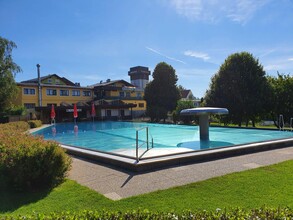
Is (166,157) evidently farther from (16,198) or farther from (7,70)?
(7,70)

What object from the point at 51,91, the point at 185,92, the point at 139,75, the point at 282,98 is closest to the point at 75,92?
the point at 51,91

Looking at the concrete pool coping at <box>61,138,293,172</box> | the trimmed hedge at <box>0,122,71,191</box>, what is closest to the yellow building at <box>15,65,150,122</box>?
the concrete pool coping at <box>61,138,293,172</box>

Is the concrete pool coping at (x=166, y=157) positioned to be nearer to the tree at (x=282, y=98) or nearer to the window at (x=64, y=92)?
the tree at (x=282, y=98)

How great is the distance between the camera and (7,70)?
89.7ft

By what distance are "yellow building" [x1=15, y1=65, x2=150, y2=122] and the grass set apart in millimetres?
32793

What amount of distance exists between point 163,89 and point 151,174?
110ft

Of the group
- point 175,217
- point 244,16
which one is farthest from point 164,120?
point 175,217

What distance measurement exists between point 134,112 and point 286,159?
42981 millimetres

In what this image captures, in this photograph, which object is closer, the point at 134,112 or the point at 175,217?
the point at 175,217

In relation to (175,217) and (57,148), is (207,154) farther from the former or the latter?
(175,217)

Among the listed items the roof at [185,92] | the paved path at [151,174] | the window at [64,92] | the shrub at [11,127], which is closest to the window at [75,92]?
the window at [64,92]

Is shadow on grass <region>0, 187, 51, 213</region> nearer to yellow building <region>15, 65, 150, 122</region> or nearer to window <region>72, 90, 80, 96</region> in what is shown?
yellow building <region>15, 65, 150, 122</region>

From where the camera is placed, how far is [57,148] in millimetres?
6086

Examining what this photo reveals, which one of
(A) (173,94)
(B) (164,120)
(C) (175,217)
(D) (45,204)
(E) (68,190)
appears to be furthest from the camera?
(A) (173,94)
